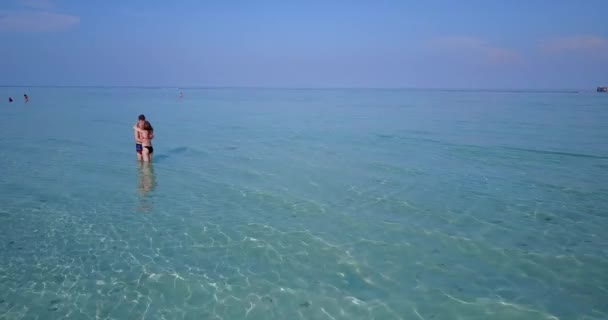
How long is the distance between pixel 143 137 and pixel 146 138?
0.13 metres

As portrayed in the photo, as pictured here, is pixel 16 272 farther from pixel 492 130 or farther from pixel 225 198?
pixel 492 130

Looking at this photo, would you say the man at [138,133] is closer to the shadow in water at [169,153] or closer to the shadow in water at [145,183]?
the shadow in water at [145,183]

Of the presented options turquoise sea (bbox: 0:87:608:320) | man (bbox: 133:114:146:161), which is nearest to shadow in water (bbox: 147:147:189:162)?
turquoise sea (bbox: 0:87:608:320)

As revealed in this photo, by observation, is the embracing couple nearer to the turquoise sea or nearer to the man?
the man

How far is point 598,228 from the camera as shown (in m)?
10.6

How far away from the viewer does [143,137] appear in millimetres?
17562

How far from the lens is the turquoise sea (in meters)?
7.22

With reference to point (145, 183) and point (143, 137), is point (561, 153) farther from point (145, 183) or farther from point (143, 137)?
point (143, 137)

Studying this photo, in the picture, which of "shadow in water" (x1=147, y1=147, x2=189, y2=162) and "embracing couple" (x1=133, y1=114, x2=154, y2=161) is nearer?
"embracing couple" (x1=133, y1=114, x2=154, y2=161)

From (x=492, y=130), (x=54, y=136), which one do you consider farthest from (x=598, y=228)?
(x=54, y=136)

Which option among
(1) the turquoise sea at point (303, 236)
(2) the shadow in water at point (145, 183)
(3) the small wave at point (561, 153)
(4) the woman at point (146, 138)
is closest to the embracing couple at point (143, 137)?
(4) the woman at point (146, 138)

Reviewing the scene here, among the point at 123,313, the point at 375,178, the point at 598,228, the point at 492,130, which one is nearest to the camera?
the point at 123,313

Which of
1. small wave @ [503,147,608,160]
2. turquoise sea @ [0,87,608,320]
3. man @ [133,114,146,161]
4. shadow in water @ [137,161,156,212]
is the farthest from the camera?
small wave @ [503,147,608,160]

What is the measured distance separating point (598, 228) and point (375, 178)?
7206 mm
